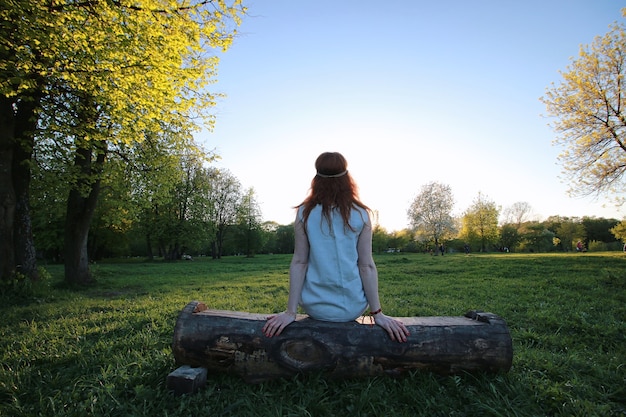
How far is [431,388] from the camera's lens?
3.30m

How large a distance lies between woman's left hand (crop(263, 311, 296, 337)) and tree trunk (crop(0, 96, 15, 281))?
34.1ft

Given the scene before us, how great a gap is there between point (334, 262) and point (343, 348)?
2.99 feet

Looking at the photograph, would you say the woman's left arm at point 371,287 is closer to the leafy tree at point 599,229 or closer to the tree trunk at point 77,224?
the tree trunk at point 77,224

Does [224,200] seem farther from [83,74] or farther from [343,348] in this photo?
[343,348]

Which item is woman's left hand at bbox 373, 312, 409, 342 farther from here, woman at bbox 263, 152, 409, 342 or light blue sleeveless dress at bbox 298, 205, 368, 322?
light blue sleeveless dress at bbox 298, 205, 368, 322

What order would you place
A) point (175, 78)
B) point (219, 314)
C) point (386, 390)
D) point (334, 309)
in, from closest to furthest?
1. point (386, 390)
2. point (334, 309)
3. point (219, 314)
4. point (175, 78)

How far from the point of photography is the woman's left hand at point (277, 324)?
10.9 ft

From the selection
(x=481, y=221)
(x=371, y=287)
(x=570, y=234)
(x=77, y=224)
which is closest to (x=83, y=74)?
(x=77, y=224)

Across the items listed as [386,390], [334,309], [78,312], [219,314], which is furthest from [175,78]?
[386,390]

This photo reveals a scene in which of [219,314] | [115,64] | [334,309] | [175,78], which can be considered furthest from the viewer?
[175,78]

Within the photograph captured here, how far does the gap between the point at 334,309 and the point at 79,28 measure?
8898 mm

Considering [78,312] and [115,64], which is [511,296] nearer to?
[78,312]

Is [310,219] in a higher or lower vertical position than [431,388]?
higher

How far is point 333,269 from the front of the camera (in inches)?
133
